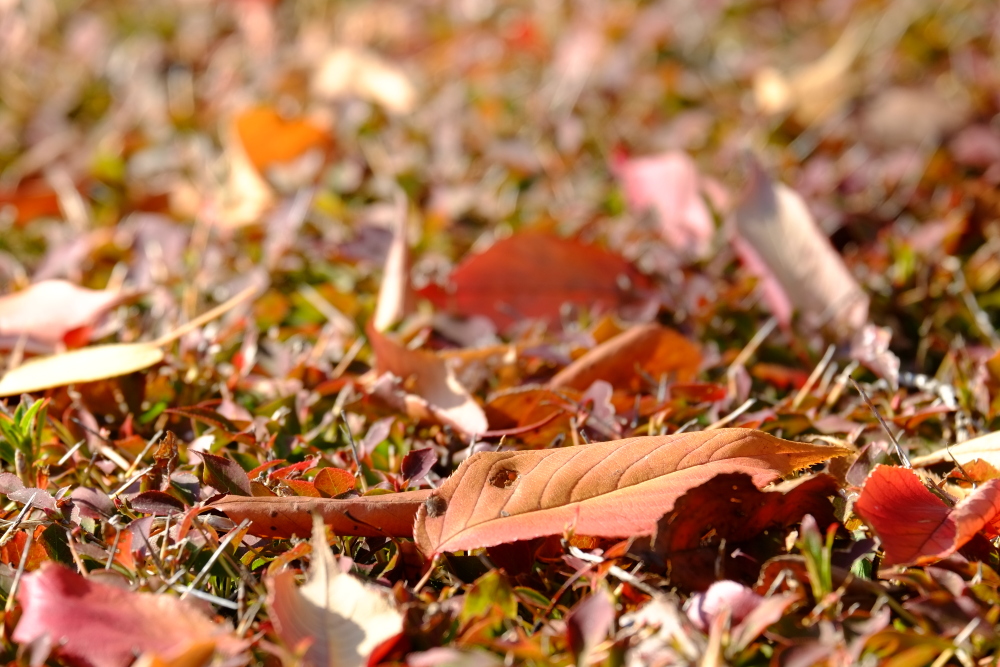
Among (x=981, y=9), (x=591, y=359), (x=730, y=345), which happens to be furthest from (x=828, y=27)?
(x=591, y=359)

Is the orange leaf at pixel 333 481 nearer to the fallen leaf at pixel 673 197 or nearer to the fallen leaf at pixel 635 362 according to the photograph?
the fallen leaf at pixel 635 362

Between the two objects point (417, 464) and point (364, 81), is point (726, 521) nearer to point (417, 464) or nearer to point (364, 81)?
point (417, 464)

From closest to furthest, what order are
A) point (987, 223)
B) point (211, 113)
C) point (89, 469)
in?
1. point (89, 469)
2. point (987, 223)
3. point (211, 113)

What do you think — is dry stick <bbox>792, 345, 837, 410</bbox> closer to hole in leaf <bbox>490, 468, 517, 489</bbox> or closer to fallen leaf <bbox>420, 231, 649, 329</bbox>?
fallen leaf <bbox>420, 231, 649, 329</bbox>

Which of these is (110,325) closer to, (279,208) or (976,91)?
(279,208)

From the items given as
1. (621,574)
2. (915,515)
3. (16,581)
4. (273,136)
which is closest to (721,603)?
(621,574)

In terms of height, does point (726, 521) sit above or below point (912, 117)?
below
